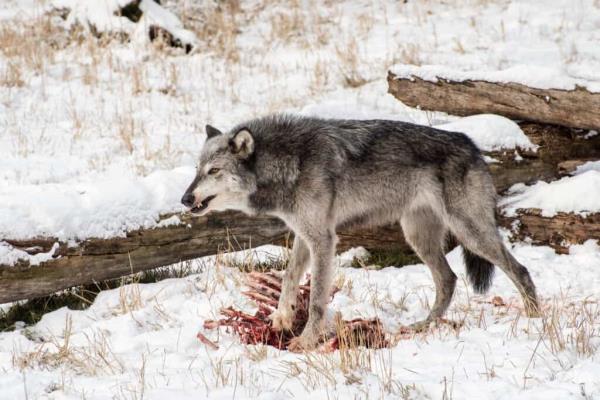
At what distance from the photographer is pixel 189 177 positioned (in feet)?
21.3

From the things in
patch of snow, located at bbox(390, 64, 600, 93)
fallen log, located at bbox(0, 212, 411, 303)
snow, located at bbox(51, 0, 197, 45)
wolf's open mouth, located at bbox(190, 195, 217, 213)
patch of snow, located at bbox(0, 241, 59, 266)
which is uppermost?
snow, located at bbox(51, 0, 197, 45)

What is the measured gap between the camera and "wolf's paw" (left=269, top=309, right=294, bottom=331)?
532 cm

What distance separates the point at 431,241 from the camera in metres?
6.03

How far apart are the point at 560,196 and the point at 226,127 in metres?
5.05

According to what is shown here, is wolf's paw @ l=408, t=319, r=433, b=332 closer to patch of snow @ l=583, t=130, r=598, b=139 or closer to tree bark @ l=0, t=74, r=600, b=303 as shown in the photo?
tree bark @ l=0, t=74, r=600, b=303

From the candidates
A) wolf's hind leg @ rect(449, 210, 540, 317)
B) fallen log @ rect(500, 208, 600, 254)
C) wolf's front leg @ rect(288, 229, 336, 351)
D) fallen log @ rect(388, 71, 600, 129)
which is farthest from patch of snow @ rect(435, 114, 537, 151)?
wolf's front leg @ rect(288, 229, 336, 351)

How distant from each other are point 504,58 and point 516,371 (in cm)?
872

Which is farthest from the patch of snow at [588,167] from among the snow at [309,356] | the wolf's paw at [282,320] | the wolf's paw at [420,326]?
the wolf's paw at [282,320]

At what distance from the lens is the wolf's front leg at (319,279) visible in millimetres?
5172

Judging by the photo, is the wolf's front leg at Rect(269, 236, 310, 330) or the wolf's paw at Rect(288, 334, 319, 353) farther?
the wolf's front leg at Rect(269, 236, 310, 330)

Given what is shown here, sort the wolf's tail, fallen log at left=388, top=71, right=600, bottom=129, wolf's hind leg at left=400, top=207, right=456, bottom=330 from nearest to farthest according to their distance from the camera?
the wolf's tail → wolf's hind leg at left=400, top=207, right=456, bottom=330 → fallen log at left=388, top=71, right=600, bottom=129

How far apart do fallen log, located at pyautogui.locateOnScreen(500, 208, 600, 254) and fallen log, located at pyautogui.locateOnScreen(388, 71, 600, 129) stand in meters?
0.99

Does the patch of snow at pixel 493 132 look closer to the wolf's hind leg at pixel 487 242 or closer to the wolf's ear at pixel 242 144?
the wolf's hind leg at pixel 487 242

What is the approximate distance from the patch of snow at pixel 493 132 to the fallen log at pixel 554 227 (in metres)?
0.71
